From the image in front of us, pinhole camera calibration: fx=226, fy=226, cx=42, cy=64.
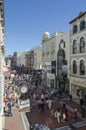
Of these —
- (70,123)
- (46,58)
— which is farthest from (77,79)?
(46,58)

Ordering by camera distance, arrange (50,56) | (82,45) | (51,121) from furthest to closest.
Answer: (50,56)
(82,45)
(51,121)

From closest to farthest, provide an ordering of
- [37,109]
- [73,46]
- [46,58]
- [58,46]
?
[37,109] → [73,46] → [58,46] → [46,58]

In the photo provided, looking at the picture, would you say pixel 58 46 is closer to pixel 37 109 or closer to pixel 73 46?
pixel 73 46

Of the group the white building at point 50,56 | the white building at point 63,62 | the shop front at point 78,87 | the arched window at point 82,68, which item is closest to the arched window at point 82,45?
the arched window at point 82,68

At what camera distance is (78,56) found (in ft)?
124

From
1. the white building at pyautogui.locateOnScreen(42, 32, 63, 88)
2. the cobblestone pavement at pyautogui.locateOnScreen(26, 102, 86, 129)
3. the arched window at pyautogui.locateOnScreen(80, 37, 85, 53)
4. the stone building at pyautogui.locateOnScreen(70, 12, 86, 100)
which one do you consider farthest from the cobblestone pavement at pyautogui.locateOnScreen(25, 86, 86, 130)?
the white building at pyautogui.locateOnScreen(42, 32, 63, 88)

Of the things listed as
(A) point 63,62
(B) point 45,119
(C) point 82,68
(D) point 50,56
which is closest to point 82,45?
(C) point 82,68

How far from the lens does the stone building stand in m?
36.0

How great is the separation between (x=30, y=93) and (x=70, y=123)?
17627 mm

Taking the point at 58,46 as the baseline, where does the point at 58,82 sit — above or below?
below

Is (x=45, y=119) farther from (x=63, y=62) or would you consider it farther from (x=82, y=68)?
(x=63, y=62)

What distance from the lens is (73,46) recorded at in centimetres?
4009

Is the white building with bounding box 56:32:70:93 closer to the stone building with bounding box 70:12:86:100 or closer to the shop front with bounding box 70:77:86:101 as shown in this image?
the stone building with bounding box 70:12:86:100

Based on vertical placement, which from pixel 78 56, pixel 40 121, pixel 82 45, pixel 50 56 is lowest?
pixel 40 121
